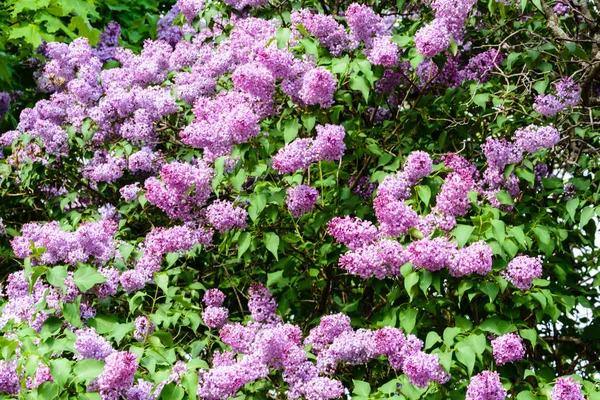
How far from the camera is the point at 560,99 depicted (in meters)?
5.02

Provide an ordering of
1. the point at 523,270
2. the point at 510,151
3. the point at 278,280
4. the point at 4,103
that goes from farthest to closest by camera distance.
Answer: the point at 4,103, the point at 278,280, the point at 510,151, the point at 523,270

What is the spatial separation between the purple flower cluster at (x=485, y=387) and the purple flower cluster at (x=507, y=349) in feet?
0.73

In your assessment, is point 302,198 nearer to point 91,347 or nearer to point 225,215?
point 225,215

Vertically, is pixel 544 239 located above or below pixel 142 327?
above

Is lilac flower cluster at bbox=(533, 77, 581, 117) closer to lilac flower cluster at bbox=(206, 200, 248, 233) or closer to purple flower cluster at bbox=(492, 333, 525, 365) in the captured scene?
purple flower cluster at bbox=(492, 333, 525, 365)

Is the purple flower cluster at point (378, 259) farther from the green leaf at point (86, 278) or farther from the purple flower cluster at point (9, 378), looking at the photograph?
the purple flower cluster at point (9, 378)

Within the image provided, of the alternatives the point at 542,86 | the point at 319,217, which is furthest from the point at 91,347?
the point at 542,86

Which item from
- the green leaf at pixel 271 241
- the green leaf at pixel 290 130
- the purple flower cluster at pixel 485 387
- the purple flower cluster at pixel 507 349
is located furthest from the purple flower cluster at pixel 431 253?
the green leaf at pixel 290 130

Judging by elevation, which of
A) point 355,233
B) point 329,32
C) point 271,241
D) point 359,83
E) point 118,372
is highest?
point 329,32

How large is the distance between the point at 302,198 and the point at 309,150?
26 cm

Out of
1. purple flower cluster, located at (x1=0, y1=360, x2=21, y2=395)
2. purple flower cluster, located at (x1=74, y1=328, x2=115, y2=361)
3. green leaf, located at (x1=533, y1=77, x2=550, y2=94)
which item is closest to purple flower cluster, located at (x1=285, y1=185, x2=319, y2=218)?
purple flower cluster, located at (x1=74, y1=328, x2=115, y2=361)

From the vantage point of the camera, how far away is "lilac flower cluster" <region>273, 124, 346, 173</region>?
446 centimetres

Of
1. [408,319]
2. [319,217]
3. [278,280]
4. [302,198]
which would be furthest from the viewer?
[278,280]

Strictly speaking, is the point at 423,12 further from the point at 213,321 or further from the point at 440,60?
the point at 213,321
